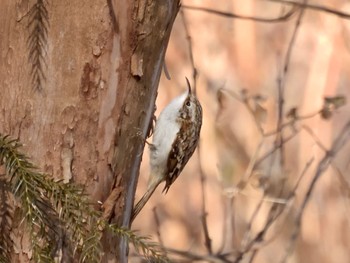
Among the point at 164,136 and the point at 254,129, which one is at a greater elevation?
the point at 254,129

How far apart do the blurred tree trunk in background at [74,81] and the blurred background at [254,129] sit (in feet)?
8.09

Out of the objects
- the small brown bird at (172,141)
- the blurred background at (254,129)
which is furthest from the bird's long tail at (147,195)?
the blurred background at (254,129)

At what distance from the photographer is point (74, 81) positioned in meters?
1.85

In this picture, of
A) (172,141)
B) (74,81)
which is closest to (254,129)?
(172,141)

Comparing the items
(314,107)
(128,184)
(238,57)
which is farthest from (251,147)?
(128,184)

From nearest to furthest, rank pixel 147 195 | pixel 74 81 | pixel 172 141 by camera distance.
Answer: pixel 74 81, pixel 147 195, pixel 172 141

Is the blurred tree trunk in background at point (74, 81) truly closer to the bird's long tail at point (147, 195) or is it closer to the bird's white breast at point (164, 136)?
the bird's long tail at point (147, 195)

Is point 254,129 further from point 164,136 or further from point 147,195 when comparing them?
point 147,195

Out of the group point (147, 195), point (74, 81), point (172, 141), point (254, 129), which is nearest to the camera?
point (74, 81)

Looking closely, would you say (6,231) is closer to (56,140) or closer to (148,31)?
(56,140)

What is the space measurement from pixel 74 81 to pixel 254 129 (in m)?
3.41

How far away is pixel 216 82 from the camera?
223 inches

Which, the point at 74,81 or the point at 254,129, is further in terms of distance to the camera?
the point at 254,129

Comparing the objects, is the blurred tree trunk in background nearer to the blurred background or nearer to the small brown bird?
the small brown bird
